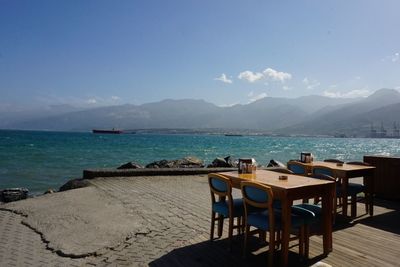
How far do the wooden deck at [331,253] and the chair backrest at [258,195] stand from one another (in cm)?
74

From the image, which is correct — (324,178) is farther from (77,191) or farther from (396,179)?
(77,191)

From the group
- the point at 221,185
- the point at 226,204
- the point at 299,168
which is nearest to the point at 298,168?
the point at 299,168

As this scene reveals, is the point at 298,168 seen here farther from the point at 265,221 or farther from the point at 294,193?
the point at 265,221

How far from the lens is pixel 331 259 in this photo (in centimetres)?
400

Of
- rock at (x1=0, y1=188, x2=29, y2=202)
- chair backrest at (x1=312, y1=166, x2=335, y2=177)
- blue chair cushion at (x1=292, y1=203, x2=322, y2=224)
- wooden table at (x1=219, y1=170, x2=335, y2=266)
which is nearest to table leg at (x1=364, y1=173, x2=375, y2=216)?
chair backrest at (x1=312, y1=166, x2=335, y2=177)

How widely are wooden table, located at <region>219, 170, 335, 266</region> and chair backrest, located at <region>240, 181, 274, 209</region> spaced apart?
0.68 ft

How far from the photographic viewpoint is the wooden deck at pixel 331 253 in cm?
394

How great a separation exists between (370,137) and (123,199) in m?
175

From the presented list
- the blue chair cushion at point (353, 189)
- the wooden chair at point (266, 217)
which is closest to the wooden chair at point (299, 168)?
the blue chair cushion at point (353, 189)

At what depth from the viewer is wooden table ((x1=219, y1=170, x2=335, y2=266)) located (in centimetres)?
373

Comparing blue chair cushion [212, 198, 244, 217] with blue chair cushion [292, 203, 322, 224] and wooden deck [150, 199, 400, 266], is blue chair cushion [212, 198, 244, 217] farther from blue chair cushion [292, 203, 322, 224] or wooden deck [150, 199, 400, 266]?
blue chair cushion [292, 203, 322, 224]

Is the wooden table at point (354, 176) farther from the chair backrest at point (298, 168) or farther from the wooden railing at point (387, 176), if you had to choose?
the wooden railing at point (387, 176)

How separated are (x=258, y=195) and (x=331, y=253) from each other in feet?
4.32

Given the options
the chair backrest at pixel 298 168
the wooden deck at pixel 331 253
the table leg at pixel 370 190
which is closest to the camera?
the wooden deck at pixel 331 253
